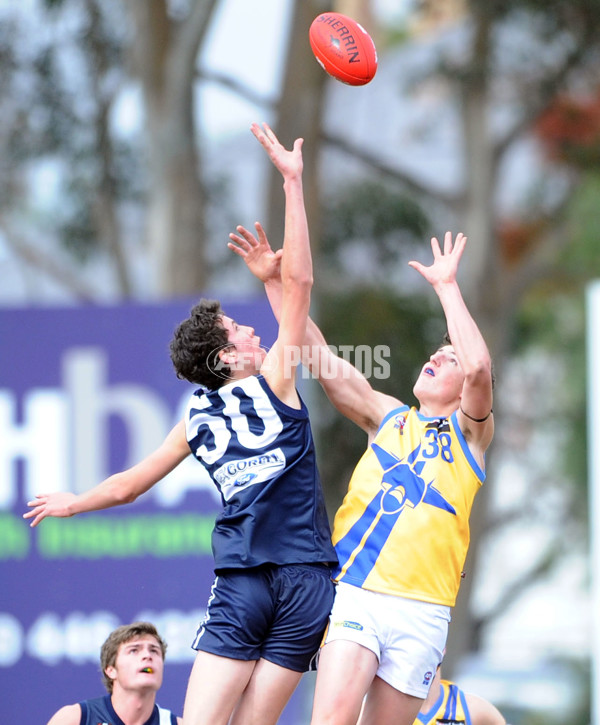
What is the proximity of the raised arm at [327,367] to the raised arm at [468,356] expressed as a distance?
1.32 feet

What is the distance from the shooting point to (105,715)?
5262 millimetres

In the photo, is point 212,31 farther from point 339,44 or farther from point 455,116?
point 339,44

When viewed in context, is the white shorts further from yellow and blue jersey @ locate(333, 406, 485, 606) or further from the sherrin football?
the sherrin football

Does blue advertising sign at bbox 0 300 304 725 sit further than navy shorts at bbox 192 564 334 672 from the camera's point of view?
Yes

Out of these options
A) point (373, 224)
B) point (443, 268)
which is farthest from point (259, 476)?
point (373, 224)

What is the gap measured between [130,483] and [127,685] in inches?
45.6

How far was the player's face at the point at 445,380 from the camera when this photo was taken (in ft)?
15.8

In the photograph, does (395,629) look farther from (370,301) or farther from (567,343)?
(567,343)

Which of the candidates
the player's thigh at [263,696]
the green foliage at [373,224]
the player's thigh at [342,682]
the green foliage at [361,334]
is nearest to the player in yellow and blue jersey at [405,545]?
the player's thigh at [342,682]

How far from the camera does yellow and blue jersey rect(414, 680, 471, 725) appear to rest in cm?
546

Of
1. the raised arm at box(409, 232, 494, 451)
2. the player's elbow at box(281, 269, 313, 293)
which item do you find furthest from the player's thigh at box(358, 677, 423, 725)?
the player's elbow at box(281, 269, 313, 293)

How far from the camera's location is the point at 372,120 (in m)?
18.8

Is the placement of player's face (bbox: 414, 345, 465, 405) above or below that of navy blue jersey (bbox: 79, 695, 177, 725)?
above

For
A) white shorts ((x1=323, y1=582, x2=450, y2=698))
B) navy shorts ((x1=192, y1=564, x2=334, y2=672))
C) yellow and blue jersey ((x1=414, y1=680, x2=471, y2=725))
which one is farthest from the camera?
yellow and blue jersey ((x1=414, y1=680, x2=471, y2=725))
